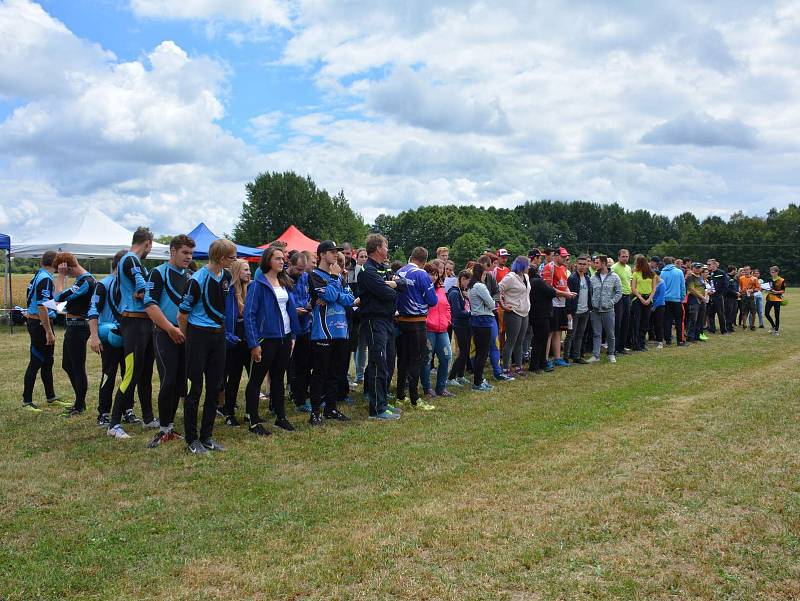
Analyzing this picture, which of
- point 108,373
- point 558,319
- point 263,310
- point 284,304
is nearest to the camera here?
point 263,310

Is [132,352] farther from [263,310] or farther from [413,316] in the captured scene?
[413,316]

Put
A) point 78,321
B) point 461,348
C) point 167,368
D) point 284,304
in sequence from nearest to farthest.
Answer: point 167,368, point 284,304, point 78,321, point 461,348

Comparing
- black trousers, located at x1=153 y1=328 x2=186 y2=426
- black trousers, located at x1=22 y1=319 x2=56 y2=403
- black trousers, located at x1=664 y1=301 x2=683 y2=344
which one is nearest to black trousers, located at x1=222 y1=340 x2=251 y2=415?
black trousers, located at x1=153 y1=328 x2=186 y2=426

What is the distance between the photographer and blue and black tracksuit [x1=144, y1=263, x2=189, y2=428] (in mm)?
5934

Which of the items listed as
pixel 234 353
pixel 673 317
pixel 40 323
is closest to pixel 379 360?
pixel 234 353

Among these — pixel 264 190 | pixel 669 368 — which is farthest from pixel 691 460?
pixel 264 190

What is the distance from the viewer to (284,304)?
6469 millimetres

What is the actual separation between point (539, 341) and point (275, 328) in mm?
5483

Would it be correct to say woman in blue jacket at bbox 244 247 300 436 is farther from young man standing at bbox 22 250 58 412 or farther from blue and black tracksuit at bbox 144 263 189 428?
young man standing at bbox 22 250 58 412

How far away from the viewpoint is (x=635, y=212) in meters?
97.2

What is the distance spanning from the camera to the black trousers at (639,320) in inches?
517

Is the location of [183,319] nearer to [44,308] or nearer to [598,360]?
[44,308]

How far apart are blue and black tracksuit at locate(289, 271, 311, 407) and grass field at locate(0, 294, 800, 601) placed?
684 millimetres

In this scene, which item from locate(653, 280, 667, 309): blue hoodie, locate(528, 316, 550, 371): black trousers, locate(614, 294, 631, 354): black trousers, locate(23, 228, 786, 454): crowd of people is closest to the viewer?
locate(23, 228, 786, 454): crowd of people
